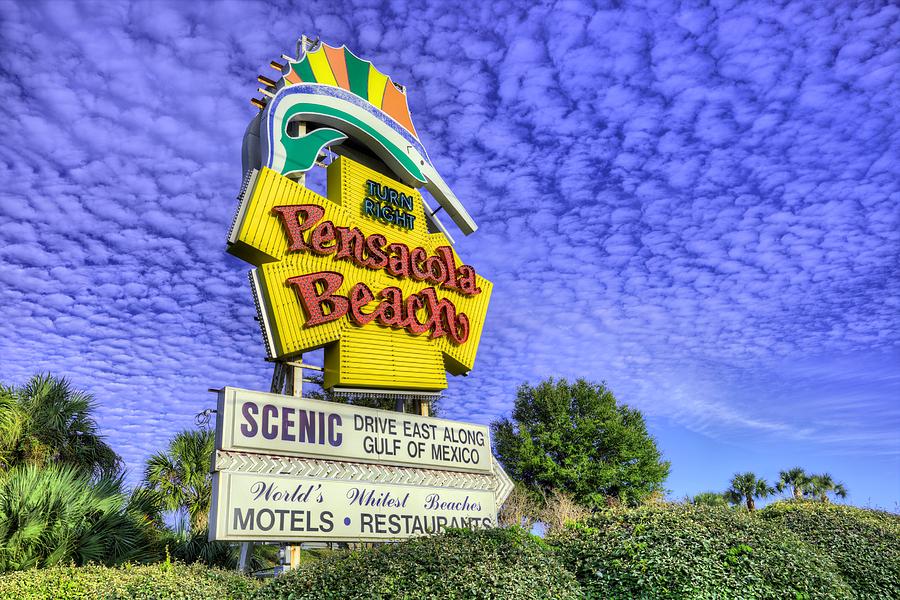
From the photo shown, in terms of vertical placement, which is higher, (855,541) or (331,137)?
(331,137)

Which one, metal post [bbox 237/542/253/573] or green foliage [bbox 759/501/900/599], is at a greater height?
green foliage [bbox 759/501/900/599]

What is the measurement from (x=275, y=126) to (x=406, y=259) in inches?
159

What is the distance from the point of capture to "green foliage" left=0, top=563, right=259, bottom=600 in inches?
336

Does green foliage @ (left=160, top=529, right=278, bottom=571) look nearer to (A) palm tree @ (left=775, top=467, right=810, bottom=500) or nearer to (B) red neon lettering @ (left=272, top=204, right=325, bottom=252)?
(B) red neon lettering @ (left=272, top=204, right=325, bottom=252)

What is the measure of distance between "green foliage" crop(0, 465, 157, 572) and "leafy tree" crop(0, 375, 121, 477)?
180 inches

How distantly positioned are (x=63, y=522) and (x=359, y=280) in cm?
692

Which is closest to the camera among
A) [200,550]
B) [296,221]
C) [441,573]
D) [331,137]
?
[441,573]

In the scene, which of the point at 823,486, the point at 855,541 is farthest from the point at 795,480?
the point at 855,541

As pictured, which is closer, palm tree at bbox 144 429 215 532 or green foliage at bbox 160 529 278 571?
green foliage at bbox 160 529 278 571

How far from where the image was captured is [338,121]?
15.3 metres

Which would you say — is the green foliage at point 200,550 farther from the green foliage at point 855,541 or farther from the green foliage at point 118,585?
the green foliage at point 855,541

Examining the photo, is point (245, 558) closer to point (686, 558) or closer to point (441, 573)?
point (441, 573)

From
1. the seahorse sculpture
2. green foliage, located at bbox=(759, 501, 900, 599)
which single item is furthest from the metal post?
green foliage, located at bbox=(759, 501, 900, 599)

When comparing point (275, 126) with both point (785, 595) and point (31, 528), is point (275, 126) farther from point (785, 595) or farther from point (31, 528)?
point (785, 595)
